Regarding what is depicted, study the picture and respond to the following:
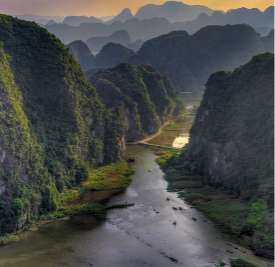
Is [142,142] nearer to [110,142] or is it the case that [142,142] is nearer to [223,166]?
[110,142]

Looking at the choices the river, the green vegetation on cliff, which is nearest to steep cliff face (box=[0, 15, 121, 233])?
the river

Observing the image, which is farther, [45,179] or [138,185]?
[138,185]

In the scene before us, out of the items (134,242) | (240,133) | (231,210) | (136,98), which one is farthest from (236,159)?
(136,98)

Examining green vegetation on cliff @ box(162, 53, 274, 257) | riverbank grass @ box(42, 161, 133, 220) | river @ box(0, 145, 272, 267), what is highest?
green vegetation on cliff @ box(162, 53, 274, 257)

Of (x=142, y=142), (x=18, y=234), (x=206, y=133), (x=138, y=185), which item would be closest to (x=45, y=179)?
(x=18, y=234)

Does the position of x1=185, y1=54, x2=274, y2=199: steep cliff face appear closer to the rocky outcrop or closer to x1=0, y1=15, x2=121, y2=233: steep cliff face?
the rocky outcrop

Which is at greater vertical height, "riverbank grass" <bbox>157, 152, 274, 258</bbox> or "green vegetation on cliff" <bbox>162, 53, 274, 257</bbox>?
"green vegetation on cliff" <bbox>162, 53, 274, 257</bbox>

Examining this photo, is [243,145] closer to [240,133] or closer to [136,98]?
[240,133]
